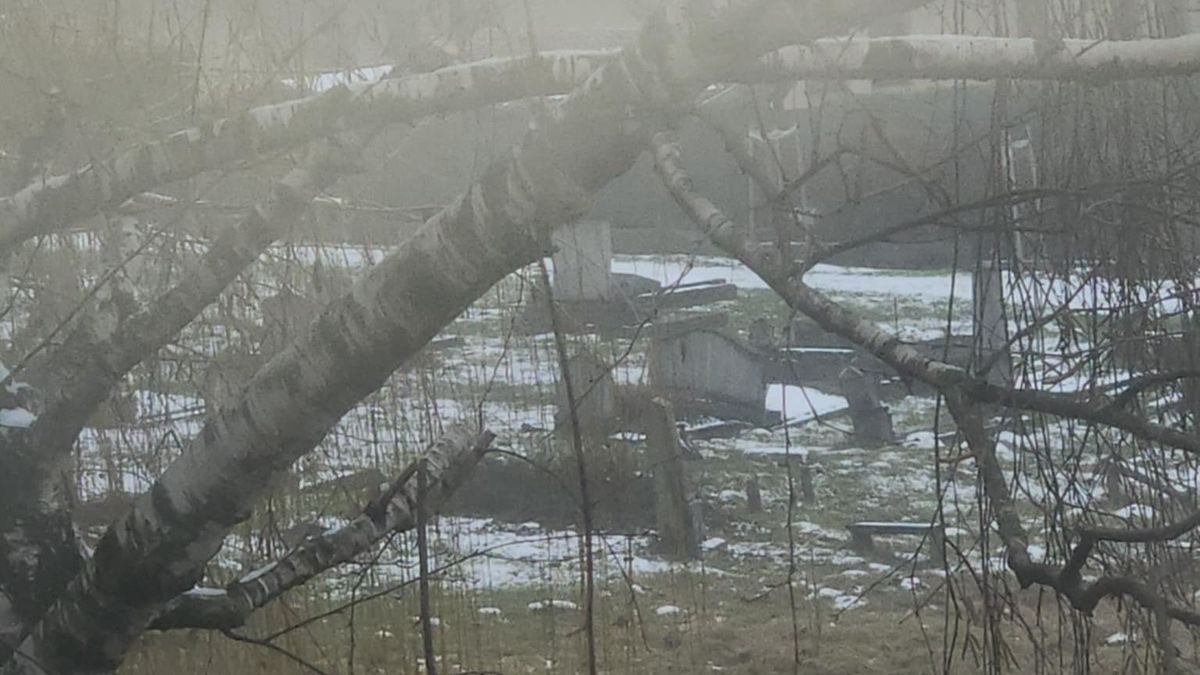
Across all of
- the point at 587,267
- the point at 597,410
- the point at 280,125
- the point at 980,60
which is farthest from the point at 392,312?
the point at 597,410

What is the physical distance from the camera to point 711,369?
104 inches

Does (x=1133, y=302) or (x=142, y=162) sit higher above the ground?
(x=142, y=162)

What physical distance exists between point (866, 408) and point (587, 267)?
723 millimetres

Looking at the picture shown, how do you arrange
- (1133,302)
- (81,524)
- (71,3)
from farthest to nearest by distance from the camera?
(81,524), (71,3), (1133,302)

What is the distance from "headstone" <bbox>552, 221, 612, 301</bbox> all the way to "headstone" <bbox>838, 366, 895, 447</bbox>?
0.60 meters

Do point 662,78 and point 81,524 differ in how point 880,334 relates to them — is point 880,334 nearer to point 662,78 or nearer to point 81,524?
point 662,78

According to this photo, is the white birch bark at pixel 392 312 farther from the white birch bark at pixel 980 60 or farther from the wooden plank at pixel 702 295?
the wooden plank at pixel 702 295

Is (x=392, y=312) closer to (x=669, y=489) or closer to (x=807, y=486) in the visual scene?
(x=669, y=489)

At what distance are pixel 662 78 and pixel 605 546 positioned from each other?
186cm

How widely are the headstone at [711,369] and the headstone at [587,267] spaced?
0.91 feet

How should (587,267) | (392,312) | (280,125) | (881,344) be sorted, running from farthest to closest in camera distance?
(587,267), (280,125), (881,344), (392,312)

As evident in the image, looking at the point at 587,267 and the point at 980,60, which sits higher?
the point at 980,60

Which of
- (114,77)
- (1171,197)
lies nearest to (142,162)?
(114,77)

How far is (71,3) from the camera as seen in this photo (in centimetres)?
178
